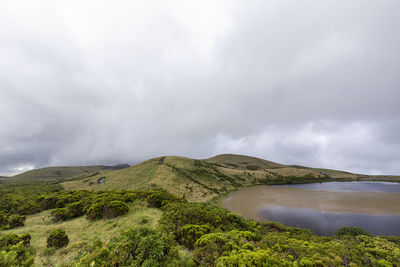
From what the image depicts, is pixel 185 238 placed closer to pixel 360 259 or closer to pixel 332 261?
pixel 332 261

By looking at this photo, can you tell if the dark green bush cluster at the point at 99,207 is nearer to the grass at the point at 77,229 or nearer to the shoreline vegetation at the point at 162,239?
the shoreline vegetation at the point at 162,239

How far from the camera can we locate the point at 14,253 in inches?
186

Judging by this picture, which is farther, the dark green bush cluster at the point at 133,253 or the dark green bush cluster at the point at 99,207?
the dark green bush cluster at the point at 99,207

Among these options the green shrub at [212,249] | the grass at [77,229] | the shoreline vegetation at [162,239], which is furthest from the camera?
the grass at [77,229]

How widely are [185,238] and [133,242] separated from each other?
5474 mm

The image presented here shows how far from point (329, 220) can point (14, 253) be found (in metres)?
40.9

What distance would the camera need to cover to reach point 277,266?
4.86 m

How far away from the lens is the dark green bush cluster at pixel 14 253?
4411mm

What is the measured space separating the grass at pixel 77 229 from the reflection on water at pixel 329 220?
25.5 m

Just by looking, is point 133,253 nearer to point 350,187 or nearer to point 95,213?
point 95,213

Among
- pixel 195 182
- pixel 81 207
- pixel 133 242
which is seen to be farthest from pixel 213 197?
pixel 133 242

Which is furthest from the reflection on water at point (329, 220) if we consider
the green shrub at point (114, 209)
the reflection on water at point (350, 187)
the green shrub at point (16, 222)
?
the reflection on water at point (350, 187)

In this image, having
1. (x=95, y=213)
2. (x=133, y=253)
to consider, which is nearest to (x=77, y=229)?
(x=95, y=213)

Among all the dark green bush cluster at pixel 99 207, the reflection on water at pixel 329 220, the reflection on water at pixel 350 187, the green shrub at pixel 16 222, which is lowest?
the reflection on water at pixel 350 187
